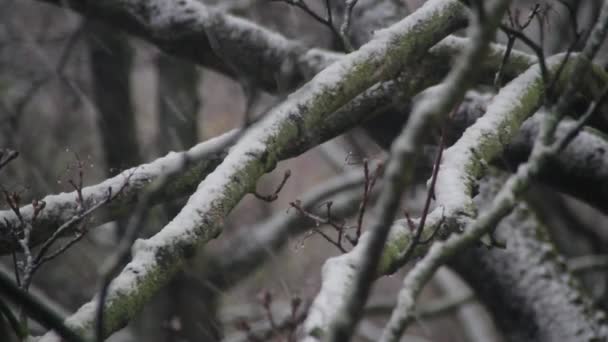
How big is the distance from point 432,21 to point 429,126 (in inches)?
50.1

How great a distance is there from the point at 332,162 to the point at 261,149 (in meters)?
5.45

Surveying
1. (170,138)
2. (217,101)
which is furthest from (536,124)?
(217,101)

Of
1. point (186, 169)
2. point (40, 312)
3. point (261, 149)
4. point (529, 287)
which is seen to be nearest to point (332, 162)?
point (529, 287)

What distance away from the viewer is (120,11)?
10.5 feet

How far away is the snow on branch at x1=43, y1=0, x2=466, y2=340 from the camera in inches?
59.5

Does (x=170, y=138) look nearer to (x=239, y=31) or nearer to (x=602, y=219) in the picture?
(x=239, y=31)

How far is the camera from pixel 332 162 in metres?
7.26

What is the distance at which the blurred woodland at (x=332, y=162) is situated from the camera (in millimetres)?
1225

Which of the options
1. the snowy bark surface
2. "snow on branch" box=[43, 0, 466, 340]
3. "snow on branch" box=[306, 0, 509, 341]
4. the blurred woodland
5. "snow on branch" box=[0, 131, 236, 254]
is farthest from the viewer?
the snowy bark surface

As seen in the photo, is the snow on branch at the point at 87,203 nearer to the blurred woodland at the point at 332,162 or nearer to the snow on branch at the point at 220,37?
the blurred woodland at the point at 332,162

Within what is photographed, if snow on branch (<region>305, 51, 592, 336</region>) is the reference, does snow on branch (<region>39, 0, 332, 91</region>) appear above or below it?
above

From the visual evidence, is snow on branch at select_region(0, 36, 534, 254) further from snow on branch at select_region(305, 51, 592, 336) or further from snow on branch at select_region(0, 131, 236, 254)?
snow on branch at select_region(305, 51, 592, 336)

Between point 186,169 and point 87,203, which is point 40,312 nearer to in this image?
point 87,203

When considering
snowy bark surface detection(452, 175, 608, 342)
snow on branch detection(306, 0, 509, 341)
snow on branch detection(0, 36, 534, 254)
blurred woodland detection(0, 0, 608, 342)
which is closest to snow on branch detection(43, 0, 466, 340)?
blurred woodland detection(0, 0, 608, 342)
